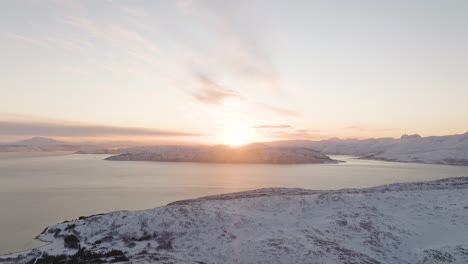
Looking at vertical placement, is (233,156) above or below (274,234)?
above

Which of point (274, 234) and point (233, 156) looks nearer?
point (274, 234)

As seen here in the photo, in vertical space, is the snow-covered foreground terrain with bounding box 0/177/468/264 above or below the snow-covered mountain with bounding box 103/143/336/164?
below

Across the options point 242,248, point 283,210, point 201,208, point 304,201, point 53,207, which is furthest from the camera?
point 53,207

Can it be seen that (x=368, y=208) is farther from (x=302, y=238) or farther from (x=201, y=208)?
(x=201, y=208)

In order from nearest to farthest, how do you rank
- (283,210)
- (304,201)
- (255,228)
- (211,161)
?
1. (255,228)
2. (283,210)
3. (304,201)
4. (211,161)

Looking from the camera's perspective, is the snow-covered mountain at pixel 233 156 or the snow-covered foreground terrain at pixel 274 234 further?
the snow-covered mountain at pixel 233 156

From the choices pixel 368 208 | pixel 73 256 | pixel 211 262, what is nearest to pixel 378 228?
pixel 368 208

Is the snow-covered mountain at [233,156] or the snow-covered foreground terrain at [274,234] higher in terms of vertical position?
the snow-covered mountain at [233,156]

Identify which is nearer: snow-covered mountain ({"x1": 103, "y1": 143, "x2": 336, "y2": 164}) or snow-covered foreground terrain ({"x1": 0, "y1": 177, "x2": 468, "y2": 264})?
snow-covered foreground terrain ({"x1": 0, "y1": 177, "x2": 468, "y2": 264})
